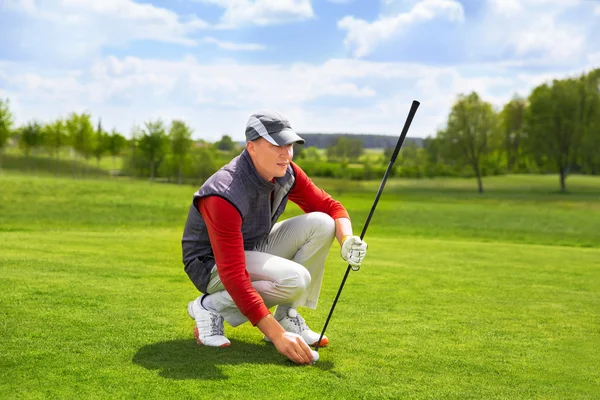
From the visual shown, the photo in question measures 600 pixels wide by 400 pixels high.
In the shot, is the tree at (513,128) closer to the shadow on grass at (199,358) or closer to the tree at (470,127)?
the tree at (470,127)

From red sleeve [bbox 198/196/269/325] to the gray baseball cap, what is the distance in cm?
49

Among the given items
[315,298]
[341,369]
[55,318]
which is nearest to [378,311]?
[315,298]

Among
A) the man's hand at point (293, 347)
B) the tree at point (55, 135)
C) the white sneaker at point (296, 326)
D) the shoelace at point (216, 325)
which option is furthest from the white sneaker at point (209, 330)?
the tree at point (55, 135)

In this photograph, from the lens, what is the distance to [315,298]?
5133mm

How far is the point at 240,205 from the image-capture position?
441cm

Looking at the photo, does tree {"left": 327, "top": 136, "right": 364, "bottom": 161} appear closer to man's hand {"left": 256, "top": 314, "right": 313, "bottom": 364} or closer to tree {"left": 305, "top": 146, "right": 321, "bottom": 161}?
tree {"left": 305, "top": 146, "right": 321, "bottom": 161}

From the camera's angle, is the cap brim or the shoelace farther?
the shoelace

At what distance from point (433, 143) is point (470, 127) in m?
3.77

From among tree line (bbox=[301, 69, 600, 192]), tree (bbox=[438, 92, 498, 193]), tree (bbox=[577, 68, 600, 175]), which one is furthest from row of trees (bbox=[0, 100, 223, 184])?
tree (bbox=[577, 68, 600, 175])

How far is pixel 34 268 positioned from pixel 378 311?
4.10m

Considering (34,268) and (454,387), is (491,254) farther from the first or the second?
(454,387)

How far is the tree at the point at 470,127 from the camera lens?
212 ft

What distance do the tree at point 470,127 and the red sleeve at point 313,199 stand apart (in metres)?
61.0

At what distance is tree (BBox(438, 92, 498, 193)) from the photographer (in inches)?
2544
